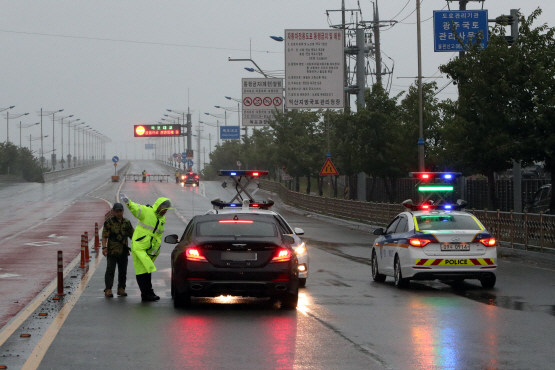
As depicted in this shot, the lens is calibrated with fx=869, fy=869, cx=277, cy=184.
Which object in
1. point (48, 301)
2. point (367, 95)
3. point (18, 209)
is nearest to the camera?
point (48, 301)

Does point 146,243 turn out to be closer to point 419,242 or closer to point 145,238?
point 145,238

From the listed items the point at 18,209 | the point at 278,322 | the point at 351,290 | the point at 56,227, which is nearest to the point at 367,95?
the point at 56,227

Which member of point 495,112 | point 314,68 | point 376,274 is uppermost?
point 314,68

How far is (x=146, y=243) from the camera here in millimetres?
13008

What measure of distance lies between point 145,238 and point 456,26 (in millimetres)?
20521

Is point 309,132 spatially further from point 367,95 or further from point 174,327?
point 174,327

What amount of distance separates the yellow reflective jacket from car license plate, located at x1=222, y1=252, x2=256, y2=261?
160cm

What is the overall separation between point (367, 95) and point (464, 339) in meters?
36.7

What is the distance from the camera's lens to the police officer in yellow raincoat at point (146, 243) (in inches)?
508

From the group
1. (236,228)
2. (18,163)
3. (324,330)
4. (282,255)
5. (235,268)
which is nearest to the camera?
(324,330)

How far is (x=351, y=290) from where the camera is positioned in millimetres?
14805

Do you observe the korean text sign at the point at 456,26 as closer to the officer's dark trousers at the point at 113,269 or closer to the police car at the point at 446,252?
the police car at the point at 446,252

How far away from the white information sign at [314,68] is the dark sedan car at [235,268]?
29039 millimetres

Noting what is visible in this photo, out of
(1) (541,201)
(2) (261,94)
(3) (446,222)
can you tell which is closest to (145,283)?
(3) (446,222)
